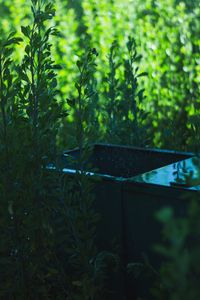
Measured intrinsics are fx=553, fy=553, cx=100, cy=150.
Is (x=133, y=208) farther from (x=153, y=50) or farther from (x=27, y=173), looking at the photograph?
(x=153, y=50)

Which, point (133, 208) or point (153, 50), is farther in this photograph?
point (153, 50)

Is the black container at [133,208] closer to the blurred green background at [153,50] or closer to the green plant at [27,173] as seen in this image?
the green plant at [27,173]

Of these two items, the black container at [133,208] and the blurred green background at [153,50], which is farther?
the blurred green background at [153,50]

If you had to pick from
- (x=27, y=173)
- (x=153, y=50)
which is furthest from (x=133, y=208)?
(x=153, y=50)

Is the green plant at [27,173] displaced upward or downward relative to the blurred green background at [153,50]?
downward

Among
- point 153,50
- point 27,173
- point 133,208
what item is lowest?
point 133,208

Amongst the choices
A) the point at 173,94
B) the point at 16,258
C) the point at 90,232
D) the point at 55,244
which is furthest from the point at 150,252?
the point at 173,94

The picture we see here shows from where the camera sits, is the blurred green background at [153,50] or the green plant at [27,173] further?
the blurred green background at [153,50]

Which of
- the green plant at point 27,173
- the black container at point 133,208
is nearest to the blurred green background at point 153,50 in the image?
the black container at point 133,208

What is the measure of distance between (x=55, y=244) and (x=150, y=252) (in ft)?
1.38

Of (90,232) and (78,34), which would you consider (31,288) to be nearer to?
(90,232)

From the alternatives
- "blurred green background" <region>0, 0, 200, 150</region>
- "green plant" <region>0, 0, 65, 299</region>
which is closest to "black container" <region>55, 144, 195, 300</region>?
"green plant" <region>0, 0, 65, 299</region>

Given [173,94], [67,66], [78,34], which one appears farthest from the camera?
[78,34]

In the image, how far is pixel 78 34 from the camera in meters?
5.48
